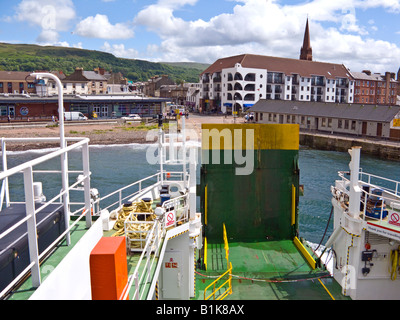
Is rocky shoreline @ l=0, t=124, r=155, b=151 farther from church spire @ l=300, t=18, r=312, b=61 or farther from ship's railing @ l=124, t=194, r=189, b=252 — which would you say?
church spire @ l=300, t=18, r=312, b=61

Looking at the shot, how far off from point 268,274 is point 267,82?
243 feet

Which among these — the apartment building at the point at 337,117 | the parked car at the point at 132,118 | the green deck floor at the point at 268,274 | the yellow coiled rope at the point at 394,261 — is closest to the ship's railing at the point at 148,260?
the green deck floor at the point at 268,274

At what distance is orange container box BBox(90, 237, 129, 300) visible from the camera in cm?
352

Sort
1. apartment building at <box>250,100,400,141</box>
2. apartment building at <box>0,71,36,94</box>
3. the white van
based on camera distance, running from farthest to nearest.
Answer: apartment building at <box>0,71,36,94</box>
the white van
apartment building at <box>250,100,400,141</box>

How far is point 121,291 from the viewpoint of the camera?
12.1ft

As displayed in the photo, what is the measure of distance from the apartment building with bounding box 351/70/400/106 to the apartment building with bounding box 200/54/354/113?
138 inches

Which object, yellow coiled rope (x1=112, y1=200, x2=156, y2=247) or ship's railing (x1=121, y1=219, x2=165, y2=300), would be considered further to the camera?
yellow coiled rope (x1=112, y1=200, x2=156, y2=247)

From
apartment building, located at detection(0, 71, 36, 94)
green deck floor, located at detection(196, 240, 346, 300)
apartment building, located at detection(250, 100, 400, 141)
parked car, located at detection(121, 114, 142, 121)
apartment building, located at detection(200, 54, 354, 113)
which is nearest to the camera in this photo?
green deck floor, located at detection(196, 240, 346, 300)

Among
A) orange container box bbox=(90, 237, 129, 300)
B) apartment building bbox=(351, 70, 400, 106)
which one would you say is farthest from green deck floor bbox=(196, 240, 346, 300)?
apartment building bbox=(351, 70, 400, 106)

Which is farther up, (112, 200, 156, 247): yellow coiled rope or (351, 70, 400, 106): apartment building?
(351, 70, 400, 106): apartment building

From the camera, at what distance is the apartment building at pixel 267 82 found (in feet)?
252
